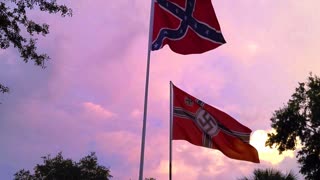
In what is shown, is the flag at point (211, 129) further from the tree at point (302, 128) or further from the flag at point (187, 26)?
the tree at point (302, 128)

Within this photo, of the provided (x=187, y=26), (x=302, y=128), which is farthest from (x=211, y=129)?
(x=302, y=128)

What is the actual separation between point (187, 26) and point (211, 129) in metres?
3.58

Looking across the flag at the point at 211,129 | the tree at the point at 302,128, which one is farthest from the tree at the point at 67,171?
the flag at the point at 211,129

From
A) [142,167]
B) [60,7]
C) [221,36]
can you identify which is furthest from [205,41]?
[60,7]

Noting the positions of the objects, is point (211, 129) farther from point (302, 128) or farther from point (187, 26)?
point (302, 128)

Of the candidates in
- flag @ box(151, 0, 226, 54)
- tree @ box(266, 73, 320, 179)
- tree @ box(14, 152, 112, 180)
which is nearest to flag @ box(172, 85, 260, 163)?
flag @ box(151, 0, 226, 54)

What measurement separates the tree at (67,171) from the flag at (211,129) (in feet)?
177

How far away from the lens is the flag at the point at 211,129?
17.5 m

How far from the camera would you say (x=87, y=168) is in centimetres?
7094

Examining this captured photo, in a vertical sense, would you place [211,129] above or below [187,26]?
below

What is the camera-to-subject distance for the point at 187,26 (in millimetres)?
17641

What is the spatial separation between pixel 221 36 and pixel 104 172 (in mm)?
55457

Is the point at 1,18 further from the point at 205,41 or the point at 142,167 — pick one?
the point at 205,41

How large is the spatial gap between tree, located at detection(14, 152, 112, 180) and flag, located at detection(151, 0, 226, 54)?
54696mm
